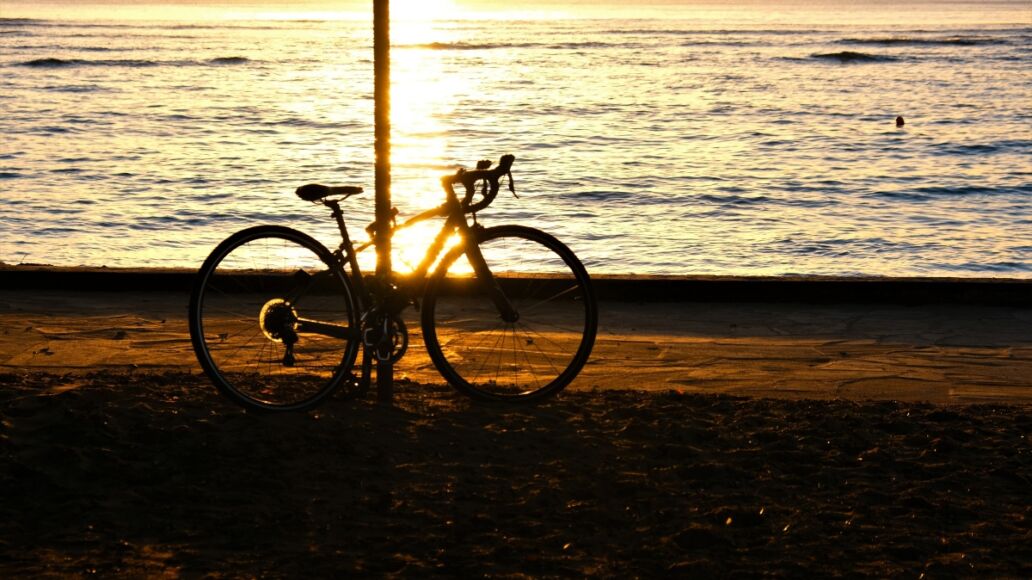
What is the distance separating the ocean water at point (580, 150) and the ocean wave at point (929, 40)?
5.79m

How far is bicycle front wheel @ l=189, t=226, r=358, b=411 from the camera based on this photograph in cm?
564

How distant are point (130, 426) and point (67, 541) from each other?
1041 millimetres

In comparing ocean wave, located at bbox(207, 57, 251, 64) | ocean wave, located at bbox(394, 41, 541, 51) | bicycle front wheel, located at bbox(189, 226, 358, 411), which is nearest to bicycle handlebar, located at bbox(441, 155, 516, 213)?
bicycle front wheel, located at bbox(189, 226, 358, 411)

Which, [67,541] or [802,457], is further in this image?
[802,457]

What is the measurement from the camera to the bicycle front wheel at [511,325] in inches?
231

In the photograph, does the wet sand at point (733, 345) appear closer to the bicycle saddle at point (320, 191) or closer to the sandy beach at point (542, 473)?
the sandy beach at point (542, 473)

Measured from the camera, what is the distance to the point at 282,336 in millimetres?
5809

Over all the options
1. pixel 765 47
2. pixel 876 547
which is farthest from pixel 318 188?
pixel 765 47

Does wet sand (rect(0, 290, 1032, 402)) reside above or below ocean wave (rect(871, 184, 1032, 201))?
above

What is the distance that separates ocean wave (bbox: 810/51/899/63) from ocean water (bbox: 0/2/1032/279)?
0.15 meters

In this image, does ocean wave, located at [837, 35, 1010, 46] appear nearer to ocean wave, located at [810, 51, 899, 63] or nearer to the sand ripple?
ocean wave, located at [810, 51, 899, 63]

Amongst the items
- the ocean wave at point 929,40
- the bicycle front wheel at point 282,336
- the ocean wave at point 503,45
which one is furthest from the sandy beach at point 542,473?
the ocean wave at point 929,40

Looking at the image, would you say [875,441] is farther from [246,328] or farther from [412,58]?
[412,58]

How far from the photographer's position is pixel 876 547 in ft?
14.2
